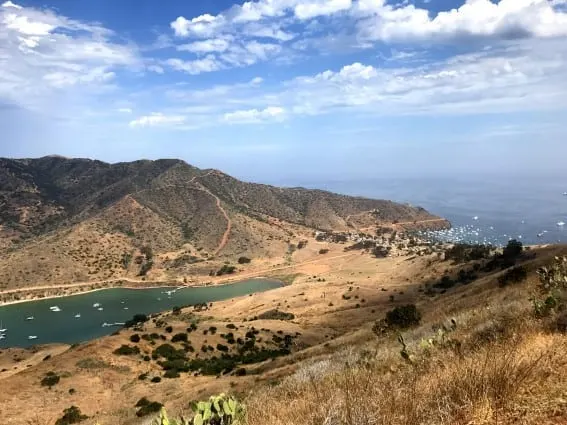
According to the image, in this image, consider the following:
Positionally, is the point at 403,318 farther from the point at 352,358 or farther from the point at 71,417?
the point at 71,417

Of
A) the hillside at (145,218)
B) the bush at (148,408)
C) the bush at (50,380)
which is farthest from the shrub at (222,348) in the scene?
the hillside at (145,218)

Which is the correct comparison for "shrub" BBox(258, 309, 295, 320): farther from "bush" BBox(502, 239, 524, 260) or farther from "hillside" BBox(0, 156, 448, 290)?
"hillside" BBox(0, 156, 448, 290)

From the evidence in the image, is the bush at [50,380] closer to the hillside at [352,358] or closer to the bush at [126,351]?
the hillside at [352,358]

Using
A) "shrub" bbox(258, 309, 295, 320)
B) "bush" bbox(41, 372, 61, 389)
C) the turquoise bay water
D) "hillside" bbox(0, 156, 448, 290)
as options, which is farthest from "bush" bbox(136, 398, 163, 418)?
"hillside" bbox(0, 156, 448, 290)

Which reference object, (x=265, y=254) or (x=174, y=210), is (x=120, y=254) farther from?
(x=265, y=254)

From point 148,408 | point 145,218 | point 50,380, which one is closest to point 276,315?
point 50,380

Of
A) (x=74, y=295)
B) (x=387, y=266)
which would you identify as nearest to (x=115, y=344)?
(x=387, y=266)
